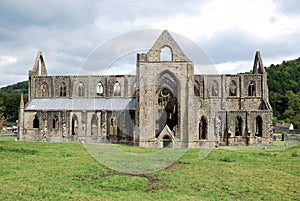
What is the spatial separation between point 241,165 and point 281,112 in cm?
8758

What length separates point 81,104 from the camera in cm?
4991

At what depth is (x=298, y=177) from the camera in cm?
1836

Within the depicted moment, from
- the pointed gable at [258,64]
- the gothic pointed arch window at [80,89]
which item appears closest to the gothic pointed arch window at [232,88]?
the pointed gable at [258,64]

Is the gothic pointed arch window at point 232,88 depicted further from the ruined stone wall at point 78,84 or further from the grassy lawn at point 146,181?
the grassy lawn at point 146,181

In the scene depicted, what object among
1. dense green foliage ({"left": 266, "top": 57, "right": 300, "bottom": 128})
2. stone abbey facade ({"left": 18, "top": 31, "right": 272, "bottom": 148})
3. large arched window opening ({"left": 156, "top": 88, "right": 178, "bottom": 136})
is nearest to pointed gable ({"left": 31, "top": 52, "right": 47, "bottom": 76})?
stone abbey facade ({"left": 18, "top": 31, "right": 272, "bottom": 148})

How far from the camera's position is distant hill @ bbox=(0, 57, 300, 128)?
91562 millimetres

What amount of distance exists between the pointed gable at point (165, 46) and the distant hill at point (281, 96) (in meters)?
59.9

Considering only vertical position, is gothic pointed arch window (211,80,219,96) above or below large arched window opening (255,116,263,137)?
above

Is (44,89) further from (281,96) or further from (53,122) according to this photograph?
(281,96)

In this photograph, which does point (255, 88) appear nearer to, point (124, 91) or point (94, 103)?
point (124, 91)

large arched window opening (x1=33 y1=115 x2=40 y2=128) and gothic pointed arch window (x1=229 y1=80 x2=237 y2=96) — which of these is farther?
gothic pointed arch window (x1=229 y1=80 x2=237 y2=96)

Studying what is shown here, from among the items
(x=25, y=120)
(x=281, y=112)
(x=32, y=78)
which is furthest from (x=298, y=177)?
(x=281, y=112)

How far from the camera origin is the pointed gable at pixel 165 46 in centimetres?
4084

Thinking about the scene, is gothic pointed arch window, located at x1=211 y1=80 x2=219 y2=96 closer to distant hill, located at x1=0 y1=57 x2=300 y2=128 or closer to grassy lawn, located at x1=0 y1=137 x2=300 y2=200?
grassy lawn, located at x1=0 y1=137 x2=300 y2=200
